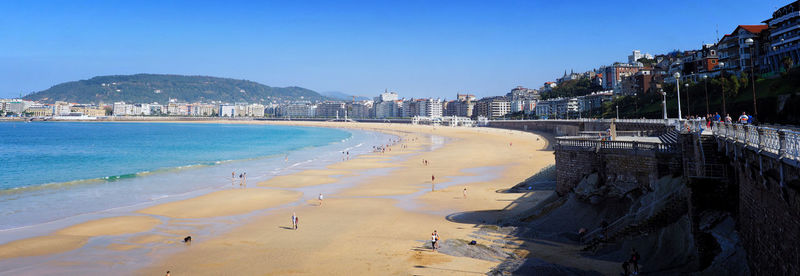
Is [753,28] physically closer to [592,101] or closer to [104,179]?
[592,101]

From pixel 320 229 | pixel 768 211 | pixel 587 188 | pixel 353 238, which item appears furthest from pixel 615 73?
pixel 768 211

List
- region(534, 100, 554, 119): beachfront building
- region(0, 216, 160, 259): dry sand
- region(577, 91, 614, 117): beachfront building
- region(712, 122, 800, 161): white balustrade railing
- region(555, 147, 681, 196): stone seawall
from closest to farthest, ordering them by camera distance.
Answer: region(712, 122, 800, 161): white balustrade railing < region(555, 147, 681, 196): stone seawall < region(0, 216, 160, 259): dry sand < region(577, 91, 614, 117): beachfront building < region(534, 100, 554, 119): beachfront building

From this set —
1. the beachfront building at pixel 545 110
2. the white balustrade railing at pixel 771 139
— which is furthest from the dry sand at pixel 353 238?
the beachfront building at pixel 545 110

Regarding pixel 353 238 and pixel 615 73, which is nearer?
pixel 353 238

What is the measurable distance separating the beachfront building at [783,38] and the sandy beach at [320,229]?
119 feet

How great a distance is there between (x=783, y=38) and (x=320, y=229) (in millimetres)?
57136

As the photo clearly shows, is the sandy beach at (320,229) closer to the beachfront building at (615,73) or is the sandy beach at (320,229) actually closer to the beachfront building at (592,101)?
the beachfront building at (592,101)

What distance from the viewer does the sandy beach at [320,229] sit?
16.2m

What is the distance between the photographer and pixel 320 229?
21453 mm

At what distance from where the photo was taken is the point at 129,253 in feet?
59.7

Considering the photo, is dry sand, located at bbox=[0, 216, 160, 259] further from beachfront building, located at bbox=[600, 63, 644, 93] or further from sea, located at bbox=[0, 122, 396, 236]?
beachfront building, located at bbox=[600, 63, 644, 93]

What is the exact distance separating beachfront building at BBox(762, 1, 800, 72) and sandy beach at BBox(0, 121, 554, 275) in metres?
36.3

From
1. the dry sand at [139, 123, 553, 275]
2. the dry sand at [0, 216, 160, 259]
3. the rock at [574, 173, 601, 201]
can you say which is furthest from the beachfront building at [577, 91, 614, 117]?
the dry sand at [0, 216, 160, 259]

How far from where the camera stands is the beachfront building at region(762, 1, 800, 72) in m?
50.5
